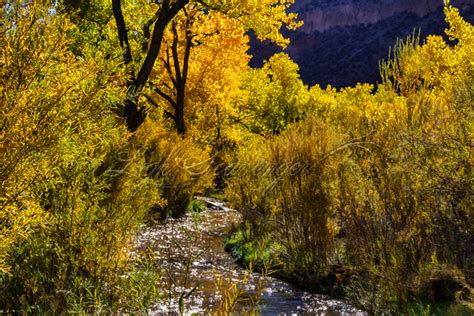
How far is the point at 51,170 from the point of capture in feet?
12.8

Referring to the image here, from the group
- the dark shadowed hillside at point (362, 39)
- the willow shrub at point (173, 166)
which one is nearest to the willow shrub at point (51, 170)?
the willow shrub at point (173, 166)

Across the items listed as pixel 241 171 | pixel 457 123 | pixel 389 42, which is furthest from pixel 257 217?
pixel 389 42

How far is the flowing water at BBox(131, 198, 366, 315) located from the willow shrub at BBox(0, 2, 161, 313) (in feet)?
2.07

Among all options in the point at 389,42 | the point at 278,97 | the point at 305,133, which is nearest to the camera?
the point at 305,133

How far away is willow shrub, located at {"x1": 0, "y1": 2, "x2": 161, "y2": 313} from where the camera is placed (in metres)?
3.52

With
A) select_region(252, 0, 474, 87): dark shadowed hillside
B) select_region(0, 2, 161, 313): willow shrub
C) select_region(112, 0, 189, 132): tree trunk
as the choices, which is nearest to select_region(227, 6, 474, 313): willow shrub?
select_region(0, 2, 161, 313): willow shrub

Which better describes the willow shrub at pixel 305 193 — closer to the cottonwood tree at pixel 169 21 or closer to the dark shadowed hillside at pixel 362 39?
the cottonwood tree at pixel 169 21

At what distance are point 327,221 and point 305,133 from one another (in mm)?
1580

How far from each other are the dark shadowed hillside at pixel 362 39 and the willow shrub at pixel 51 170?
48029mm

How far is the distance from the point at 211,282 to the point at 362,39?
8019cm

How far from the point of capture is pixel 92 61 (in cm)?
406

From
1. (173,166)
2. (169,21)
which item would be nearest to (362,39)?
(173,166)

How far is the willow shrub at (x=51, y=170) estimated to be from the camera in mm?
3521

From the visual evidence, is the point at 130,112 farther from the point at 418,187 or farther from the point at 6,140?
the point at 6,140
